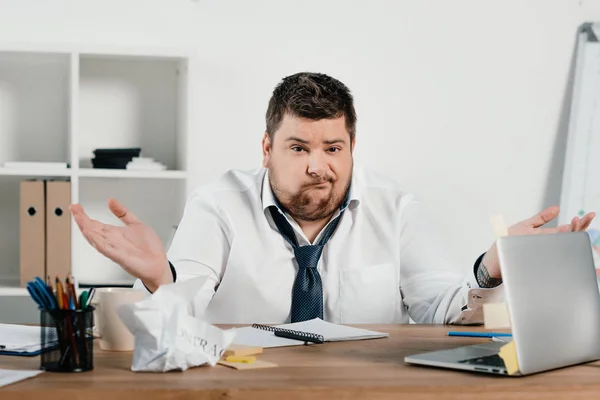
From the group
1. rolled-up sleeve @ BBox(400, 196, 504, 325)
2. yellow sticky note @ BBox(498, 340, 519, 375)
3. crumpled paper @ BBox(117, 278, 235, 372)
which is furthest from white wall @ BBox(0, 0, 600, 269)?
yellow sticky note @ BBox(498, 340, 519, 375)

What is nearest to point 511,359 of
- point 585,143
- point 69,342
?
point 69,342

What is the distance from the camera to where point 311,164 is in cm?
243

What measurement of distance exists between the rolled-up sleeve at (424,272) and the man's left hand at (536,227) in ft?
0.94

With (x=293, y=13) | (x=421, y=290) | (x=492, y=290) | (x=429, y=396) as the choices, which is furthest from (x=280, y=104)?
(x=429, y=396)

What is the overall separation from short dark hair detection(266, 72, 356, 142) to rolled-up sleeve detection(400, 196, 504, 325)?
0.32 m

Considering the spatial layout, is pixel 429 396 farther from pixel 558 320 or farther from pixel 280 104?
pixel 280 104

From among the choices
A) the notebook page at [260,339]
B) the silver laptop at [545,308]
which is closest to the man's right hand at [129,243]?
the notebook page at [260,339]

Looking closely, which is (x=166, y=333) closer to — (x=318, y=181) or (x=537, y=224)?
(x=537, y=224)

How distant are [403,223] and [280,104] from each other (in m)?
0.52

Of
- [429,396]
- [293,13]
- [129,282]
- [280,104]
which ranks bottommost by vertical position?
[129,282]

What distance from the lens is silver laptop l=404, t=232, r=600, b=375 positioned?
4.38 feet

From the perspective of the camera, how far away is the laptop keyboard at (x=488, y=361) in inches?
53.5

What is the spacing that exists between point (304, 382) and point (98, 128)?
2446 mm

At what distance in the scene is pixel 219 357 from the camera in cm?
139
